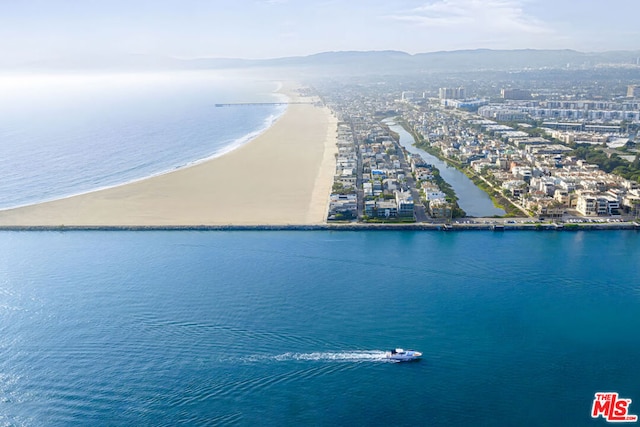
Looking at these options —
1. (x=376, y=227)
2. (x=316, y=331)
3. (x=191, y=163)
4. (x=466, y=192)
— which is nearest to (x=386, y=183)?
(x=466, y=192)

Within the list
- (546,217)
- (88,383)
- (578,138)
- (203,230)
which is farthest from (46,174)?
(578,138)

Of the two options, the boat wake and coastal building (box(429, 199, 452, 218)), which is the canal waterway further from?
the boat wake

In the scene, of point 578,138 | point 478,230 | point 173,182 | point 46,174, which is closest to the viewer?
point 478,230

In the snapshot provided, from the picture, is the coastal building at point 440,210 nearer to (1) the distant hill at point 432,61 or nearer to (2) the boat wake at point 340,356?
(2) the boat wake at point 340,356

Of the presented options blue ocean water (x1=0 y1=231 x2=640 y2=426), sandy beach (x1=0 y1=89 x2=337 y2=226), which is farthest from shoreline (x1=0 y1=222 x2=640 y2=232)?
blue ocean water (x1=0 y1=231 x2=640 y2=426)

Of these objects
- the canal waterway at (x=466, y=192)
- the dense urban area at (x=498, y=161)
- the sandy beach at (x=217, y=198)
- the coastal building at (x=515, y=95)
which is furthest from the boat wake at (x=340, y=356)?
the coastal building at (x=515, y=95)

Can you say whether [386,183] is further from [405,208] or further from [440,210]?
[440,210]

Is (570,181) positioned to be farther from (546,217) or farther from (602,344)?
(602,344)
